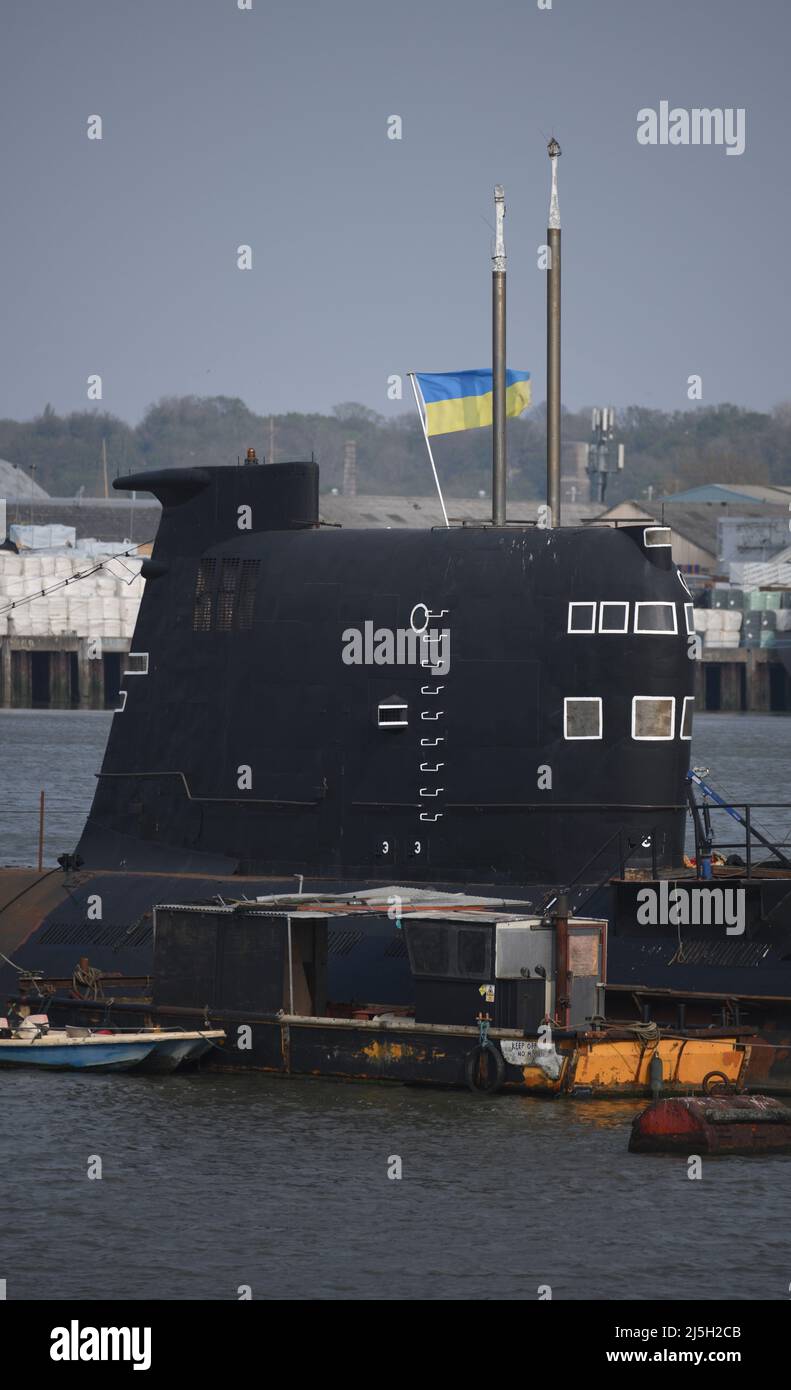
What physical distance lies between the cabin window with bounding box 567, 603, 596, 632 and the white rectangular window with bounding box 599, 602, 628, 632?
13 cm

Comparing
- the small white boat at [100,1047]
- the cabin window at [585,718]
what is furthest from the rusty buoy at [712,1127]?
the small white boat at [100,1047]

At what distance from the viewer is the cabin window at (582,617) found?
30.3 metres

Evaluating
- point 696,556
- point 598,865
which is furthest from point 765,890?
point 696,556

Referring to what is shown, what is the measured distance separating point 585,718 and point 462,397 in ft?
17.8

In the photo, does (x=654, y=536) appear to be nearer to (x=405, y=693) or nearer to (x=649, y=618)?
(x=649, y=618)

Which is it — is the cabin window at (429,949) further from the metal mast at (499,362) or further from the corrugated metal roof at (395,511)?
the corrugated metal roof at (395,511)

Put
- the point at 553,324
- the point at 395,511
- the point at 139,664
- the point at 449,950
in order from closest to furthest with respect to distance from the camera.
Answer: the point at 449,950 → the point at 553,324 → the point at 139,664 → the point at 395,511

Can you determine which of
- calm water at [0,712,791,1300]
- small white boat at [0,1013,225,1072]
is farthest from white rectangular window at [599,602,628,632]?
small white boat at [0,1013,225,1072]

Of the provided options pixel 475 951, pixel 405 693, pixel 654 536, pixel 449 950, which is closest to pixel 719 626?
pixel 405 693

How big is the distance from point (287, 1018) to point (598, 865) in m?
4.70

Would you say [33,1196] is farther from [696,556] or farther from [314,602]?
[696,556]

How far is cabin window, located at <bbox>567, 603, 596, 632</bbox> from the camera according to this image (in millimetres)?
30312

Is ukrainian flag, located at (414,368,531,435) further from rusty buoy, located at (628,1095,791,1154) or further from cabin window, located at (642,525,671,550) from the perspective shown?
rusty buoy, located at (628,1095,791,1154)

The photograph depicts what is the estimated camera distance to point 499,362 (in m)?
31.6
